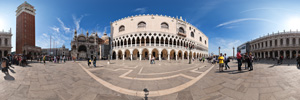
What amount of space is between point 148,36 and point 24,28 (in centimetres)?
4608

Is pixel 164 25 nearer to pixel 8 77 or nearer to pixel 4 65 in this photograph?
pixel 4 65

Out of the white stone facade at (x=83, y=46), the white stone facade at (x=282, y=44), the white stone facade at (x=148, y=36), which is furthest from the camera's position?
the white stone facade at (x=83, y=46)

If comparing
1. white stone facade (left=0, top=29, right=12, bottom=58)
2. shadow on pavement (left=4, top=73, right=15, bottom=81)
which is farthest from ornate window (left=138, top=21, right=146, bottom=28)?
white stone facade (left=0, top=29, right=12, bottom=58)

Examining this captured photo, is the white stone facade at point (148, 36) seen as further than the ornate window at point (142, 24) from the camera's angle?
No

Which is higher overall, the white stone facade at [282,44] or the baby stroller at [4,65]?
the white stone facade at [282,44]

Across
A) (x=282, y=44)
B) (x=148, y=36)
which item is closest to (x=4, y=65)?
(x=148, y=36)

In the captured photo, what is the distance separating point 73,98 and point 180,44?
30.8m

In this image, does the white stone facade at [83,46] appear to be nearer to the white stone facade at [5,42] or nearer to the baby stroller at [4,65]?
the white stone facade at [5,42]

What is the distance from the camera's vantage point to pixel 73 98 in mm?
3244

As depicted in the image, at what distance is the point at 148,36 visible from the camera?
27859 millimetres

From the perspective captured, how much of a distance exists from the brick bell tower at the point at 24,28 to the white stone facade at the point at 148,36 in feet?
105

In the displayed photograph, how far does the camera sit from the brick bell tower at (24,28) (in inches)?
1375

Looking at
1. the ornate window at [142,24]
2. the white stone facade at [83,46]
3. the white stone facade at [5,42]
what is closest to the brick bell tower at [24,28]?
the white stone facade at [5,42]

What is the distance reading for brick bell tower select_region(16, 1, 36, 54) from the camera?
34.9 m
